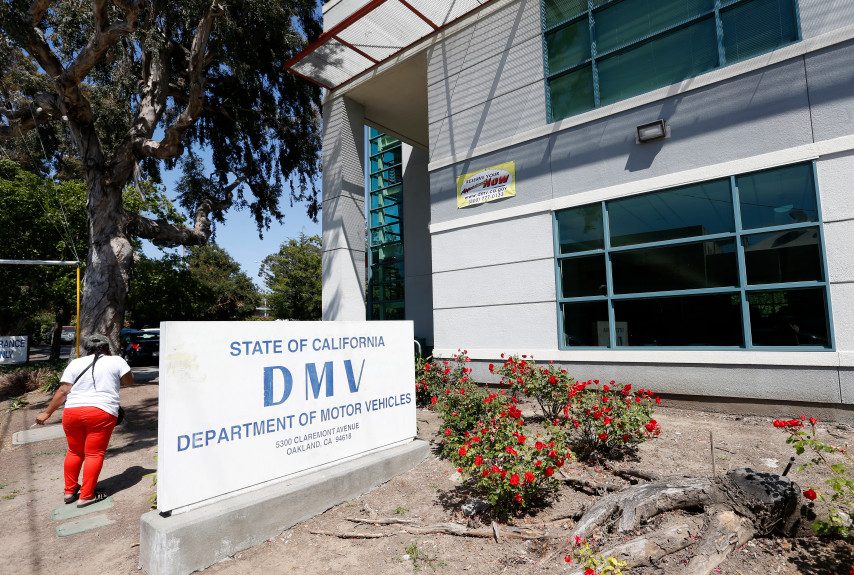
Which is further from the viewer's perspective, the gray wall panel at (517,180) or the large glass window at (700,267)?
the gray wall panel at (517,180)

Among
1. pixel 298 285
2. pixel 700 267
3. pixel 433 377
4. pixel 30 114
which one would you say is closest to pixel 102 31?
pixel 30 114

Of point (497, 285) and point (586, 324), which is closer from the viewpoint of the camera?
point (586, 324)

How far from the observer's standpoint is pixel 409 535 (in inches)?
142

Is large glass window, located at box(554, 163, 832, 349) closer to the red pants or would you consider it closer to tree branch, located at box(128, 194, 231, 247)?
the red pants

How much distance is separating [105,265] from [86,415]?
9.47 meters

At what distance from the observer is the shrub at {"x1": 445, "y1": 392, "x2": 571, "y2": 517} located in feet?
11.7

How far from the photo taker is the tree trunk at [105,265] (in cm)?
1184

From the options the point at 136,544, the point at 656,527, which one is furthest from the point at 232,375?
the point at 656,527

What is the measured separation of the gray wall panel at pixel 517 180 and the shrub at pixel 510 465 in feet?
16.7

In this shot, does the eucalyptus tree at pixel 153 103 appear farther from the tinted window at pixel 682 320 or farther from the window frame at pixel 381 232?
the tinted window at pixel 682 320

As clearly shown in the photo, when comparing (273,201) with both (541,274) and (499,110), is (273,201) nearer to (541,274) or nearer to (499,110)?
(499,110)

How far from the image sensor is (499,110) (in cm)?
882

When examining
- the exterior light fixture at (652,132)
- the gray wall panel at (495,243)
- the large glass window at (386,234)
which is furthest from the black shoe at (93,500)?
the large glass window at (386,234)

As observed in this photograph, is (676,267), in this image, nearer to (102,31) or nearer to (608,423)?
(608,423)
